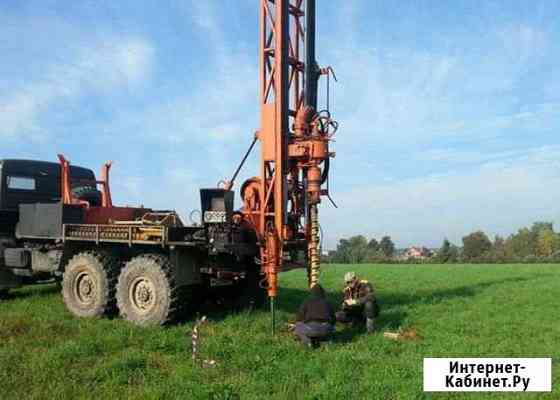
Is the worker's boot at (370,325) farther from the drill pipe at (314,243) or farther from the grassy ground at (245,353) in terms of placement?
the drill pipe at (314,243)

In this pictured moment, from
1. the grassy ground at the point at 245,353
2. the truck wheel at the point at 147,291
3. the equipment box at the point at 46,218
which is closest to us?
the grassy ground at the point at 245,353

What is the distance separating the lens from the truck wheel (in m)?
9.55

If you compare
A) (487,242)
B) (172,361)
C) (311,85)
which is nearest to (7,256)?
(172,361)

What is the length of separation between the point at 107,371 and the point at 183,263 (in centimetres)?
311

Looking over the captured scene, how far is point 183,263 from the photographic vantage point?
9766 mm

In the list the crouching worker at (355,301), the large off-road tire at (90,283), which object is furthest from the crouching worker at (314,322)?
the large off-road tire at (90,283)

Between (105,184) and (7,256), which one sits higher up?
(105,184)

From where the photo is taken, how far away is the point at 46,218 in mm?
11570

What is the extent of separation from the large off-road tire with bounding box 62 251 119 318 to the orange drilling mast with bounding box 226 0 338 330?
2.85 m

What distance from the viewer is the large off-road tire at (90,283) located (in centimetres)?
1052

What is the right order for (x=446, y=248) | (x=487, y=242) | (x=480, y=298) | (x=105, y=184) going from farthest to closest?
(x=487, y=242), (x=446, y=248), (x=480, y=298), (x=105, y=184)

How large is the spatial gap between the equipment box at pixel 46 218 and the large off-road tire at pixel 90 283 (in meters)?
0.75

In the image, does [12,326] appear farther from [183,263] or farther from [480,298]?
[480,298]

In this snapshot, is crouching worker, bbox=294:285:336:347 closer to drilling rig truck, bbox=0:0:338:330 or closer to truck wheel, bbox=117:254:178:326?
drilling rig truck, bbox=0:0:338:330
